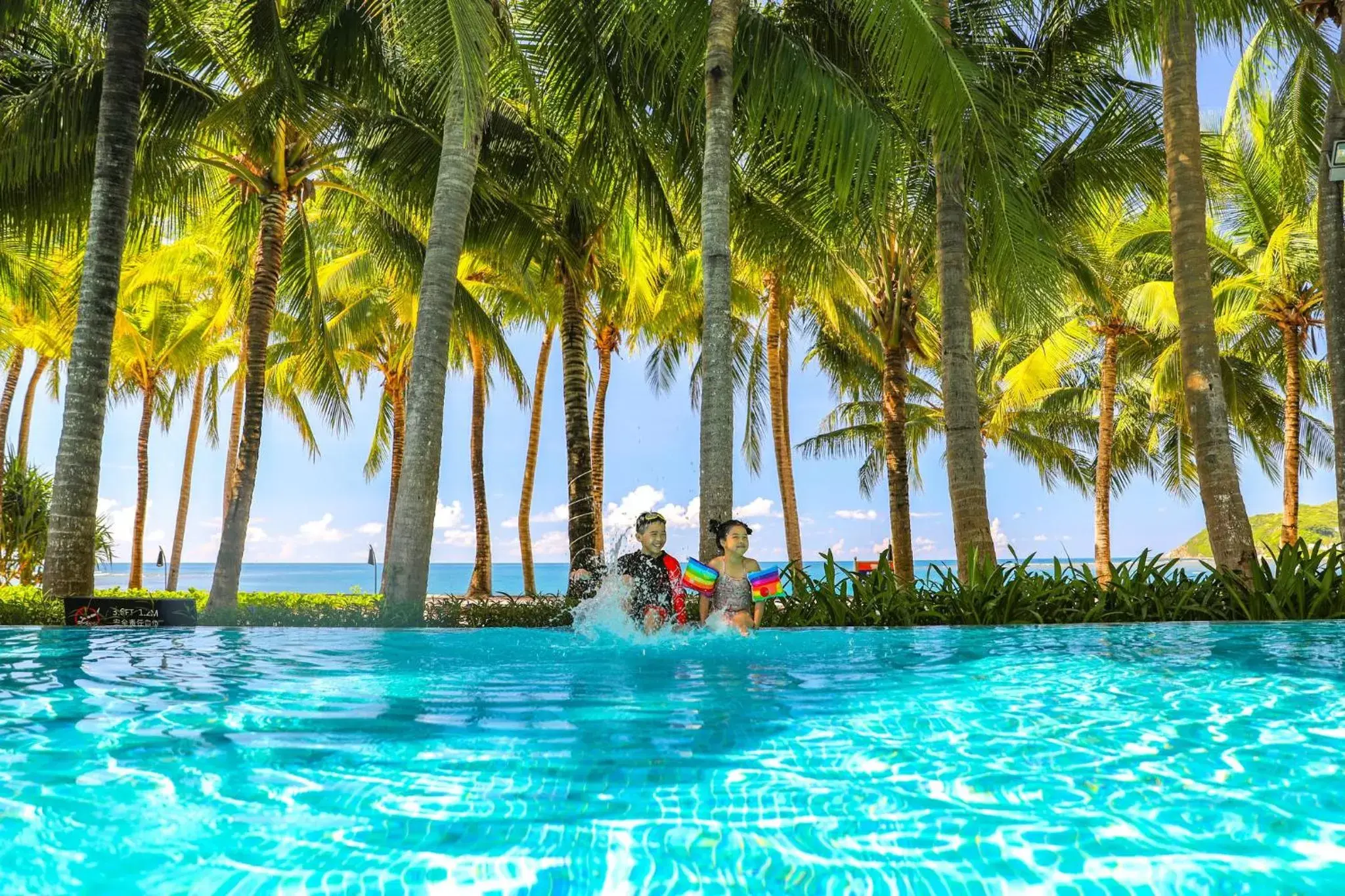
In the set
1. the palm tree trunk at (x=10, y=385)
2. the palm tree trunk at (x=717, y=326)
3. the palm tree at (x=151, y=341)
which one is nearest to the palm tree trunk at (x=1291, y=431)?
the palm tree trunk at (x=717, y=326)

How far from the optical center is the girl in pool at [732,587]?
8031 mm

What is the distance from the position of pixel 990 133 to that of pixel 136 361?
21.6 meters

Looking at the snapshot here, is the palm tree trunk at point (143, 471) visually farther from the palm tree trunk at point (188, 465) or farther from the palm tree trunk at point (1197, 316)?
the palm tree trunk at point (1197, 316)

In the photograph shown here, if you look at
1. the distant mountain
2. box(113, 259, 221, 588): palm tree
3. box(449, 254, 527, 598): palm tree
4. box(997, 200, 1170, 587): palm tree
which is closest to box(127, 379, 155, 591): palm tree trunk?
box(113, 259, 221, 588): palm tree

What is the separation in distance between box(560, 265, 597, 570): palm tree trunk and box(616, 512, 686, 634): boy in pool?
18.1 feet

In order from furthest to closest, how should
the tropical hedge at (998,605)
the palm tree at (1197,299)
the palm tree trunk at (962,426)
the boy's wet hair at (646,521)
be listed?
the palm tree trunk at (962,426)
the palm tree at (1197,299)
the tropical hedge at (998,605)
the boy's wet hair at (646,521)

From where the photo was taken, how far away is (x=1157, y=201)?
14.1 meters

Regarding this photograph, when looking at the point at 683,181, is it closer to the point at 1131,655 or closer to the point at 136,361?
the point at 1131,655

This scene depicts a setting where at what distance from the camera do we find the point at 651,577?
8086 millimetres

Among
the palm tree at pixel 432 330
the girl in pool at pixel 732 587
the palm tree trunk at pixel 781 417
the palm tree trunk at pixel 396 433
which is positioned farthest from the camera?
→ the palm tree trunk at pixel 396 433

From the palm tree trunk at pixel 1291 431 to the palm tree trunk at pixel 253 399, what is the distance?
20.7m

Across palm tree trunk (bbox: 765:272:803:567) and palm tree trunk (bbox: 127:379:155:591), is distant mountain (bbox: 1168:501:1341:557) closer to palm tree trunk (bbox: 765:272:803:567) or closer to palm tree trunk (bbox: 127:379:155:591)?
palm tree trunk (bbox: 765:272:803:567)

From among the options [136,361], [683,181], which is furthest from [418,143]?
[136,361]

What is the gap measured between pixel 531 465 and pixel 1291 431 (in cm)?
1804
